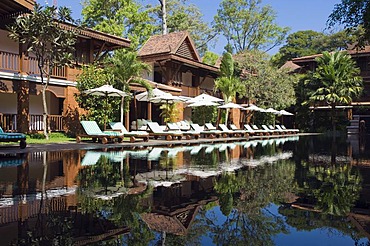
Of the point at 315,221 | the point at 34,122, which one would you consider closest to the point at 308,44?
the point at 34,122

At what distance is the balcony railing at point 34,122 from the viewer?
62.4 ft

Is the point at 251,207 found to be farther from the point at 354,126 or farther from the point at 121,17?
the point at 354,126

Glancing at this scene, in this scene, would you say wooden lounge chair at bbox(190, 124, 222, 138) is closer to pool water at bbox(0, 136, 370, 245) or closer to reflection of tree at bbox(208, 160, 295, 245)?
pool water at bbox(0, 136, 370, 245)

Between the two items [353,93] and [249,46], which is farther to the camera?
[249,46]

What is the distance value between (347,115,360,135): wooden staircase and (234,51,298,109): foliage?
22.9ft

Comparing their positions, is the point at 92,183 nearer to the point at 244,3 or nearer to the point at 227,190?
the point at 227,190

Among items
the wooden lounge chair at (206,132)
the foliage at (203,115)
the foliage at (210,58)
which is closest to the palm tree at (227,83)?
the foliage at (203,115)

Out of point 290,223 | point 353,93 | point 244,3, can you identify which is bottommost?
point 290,223

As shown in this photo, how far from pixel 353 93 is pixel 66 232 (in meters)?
38.0

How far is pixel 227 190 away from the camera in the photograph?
6.62m

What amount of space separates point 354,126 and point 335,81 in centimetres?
516

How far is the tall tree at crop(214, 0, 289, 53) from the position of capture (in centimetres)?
5038

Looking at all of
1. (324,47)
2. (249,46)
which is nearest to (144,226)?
(249,46)

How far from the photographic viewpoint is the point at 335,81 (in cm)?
3672
